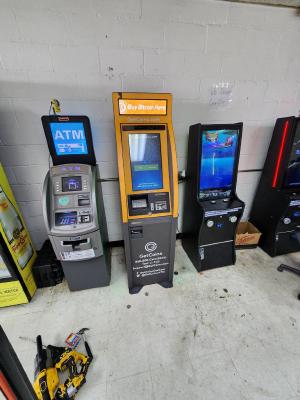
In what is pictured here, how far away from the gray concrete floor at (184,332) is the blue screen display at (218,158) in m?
1.02

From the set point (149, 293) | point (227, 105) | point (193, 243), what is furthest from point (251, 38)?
point (149, 293)

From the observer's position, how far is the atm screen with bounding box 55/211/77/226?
58.7 inches

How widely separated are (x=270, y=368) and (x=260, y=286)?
0.74 meters

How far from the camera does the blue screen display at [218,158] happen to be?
1.73 meters

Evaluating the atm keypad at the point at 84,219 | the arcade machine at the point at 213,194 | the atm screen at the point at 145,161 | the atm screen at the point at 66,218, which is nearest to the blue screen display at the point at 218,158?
the arcade machine at the point at 213,194

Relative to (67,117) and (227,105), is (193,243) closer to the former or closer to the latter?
(227,105)

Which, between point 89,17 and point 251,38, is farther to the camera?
point 251,38

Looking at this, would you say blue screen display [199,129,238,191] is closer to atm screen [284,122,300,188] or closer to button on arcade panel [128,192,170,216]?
button on arcade panel [128,192,170,216]

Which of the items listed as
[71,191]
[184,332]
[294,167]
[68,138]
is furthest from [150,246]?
[294,167]

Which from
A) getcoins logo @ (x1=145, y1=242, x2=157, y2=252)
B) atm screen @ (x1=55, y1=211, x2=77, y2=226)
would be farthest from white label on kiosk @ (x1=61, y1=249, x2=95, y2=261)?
getcoins logo @ (x1=145, y1=242, x2=157, y2=252)

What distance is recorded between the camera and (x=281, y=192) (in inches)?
81.1

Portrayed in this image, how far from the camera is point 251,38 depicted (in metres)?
1.79

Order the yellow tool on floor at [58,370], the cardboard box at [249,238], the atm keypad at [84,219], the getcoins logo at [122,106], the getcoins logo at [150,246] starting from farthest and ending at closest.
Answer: the cardboard box at [249,238] < the getcoins logo at [150,246] < the atm keypad at [84,219] < the getcoins logo at [122,106] < the yellow tool on floor at [58,370]

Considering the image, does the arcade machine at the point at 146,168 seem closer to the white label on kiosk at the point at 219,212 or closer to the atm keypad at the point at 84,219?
the atm keypad at the point at 84,219
